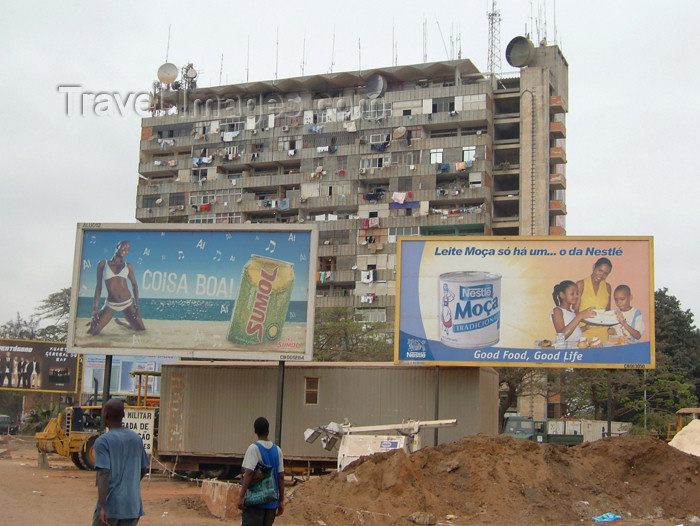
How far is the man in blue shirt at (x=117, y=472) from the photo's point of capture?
7383mm

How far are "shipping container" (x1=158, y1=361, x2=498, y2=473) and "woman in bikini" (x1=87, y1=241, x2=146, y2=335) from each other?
6.96ft

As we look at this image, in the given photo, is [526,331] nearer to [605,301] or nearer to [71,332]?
[605,301]

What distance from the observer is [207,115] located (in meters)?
79.6

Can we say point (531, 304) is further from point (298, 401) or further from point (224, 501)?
point (224, 501)

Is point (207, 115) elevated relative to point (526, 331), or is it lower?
elevated

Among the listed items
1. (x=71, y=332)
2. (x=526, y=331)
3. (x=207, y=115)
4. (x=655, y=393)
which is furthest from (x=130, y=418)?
(x=207, y=115)

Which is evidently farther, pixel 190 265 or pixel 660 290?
pixel 660 290

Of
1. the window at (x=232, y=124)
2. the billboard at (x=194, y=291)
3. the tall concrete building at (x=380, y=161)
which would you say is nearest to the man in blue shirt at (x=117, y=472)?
A: the billboard at (x=194, y=291)

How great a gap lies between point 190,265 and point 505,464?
433 inches

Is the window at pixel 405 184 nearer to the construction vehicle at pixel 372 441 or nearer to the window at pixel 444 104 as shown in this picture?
the window at pixel 444 104

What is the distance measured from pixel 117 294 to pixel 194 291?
7.32 ft

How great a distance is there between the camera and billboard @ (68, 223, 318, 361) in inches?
923

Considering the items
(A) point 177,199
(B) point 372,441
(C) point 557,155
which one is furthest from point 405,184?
(B) point 372,441

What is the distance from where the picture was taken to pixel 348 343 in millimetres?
54688
